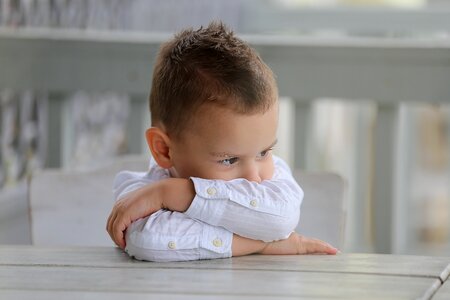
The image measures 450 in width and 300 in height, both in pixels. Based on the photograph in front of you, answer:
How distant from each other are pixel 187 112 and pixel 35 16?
180 cm

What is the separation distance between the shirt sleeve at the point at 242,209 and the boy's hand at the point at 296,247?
0.01 m

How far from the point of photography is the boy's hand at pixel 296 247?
1.44 m

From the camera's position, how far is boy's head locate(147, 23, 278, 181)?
1409 millimetres

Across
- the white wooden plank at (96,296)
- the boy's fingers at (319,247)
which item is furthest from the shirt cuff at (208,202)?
the white wooden plank at (96,296)

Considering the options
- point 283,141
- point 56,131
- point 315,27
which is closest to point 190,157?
point 56,131

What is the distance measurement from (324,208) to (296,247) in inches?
16.2

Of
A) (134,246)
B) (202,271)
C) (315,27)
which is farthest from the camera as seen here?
(315,27)

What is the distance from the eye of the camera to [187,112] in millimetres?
1444

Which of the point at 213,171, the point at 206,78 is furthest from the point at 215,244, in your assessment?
the point at 206,78

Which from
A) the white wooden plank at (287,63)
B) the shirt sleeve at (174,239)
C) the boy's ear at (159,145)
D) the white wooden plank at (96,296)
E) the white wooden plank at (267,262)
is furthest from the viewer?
the white wooden plank at (287,63)

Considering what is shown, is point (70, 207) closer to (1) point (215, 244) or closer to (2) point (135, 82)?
(1) point (215, 244)

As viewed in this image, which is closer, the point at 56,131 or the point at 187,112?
the point at 187,112

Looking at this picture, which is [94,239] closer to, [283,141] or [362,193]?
[362,193]

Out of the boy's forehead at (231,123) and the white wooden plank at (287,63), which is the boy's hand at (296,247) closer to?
the boy's forehead at (231,123)
